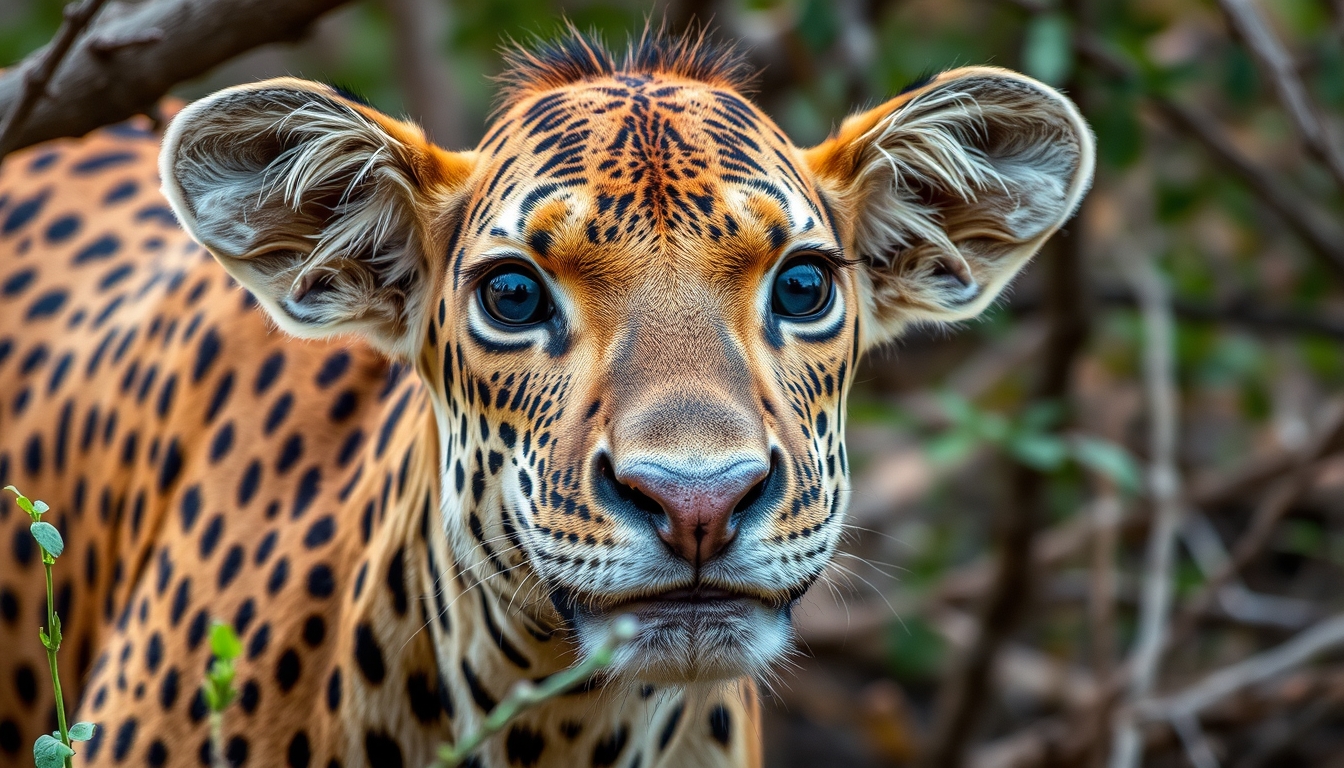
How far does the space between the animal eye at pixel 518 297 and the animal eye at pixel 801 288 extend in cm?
53

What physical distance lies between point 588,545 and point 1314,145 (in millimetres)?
2923

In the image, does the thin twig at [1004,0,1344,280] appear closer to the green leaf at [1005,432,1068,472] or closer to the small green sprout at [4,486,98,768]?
the green leaf at [1005,432,1068,472]

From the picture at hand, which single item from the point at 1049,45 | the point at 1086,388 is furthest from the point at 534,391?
the point at 1086,388

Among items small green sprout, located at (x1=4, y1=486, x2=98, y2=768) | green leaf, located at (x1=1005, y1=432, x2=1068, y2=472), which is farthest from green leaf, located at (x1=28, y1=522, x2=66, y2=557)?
green leaf, located at (x1=1005, y1=432, x2=1068, y2=472)

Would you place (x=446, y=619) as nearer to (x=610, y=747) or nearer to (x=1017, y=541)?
(x=610, y=747)

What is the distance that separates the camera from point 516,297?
3.22 m

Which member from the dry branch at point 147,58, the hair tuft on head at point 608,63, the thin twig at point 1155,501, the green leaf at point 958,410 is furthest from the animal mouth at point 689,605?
the thin twig at point 1155,501

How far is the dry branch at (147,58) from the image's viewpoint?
3.64 m

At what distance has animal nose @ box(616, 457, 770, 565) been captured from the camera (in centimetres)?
271

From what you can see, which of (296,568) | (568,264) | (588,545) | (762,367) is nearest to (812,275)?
(762,367)

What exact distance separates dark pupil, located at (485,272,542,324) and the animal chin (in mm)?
695

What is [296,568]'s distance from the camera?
391 centimetres

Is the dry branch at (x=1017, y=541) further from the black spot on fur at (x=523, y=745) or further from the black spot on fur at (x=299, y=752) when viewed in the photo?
the black spot on fur at (x=299, y=752)

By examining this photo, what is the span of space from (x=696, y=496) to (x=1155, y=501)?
188 inches
